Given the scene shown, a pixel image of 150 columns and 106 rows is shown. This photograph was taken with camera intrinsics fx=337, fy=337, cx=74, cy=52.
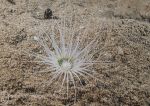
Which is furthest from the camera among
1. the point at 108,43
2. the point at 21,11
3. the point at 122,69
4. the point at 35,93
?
the point at 21,11

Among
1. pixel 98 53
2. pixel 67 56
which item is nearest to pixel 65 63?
pixel 67 56

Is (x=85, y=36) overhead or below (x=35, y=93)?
overhead

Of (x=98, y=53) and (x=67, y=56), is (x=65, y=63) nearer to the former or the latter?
(x=67, y=56)

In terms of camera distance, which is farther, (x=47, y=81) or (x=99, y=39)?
(x=99, y=39)

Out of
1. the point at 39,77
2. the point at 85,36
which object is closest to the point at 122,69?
the point at 85,36

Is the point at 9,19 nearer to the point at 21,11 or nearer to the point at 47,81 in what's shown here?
the point at 21,11

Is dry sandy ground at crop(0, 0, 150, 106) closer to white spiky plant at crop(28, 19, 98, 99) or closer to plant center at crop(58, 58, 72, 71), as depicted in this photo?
white spiky plant at crop(28, 19, 98, 99)
